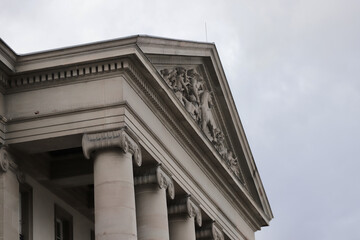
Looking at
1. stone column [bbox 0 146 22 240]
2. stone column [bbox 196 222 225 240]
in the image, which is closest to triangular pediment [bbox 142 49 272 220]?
stone column [bbox 196 222 225 240]

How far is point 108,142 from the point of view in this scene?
3425 centimetres

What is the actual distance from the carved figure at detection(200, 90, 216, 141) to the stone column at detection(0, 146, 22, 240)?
12.3 meters

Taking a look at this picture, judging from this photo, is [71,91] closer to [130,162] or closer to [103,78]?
[103,78]

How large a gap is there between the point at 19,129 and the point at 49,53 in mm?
2968

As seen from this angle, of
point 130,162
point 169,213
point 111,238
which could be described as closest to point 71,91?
point 130,162

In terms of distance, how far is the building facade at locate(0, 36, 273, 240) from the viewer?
34344mm

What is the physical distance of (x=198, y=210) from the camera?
43.1 metres

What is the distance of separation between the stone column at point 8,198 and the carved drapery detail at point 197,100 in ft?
24.9

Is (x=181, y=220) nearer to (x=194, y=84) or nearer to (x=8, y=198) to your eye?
(x=194, y=84)

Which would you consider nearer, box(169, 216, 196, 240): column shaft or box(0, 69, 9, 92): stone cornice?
box(0, 69, 9, 92): stone cornice

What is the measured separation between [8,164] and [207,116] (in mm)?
13432

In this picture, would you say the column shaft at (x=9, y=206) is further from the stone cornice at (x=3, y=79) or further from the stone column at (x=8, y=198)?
the stone cornice at (x=3, y=79)

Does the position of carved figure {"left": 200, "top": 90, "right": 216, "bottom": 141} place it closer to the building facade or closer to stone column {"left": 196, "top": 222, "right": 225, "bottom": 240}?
the building facade

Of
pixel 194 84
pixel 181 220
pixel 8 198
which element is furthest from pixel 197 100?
pixel 8 198
